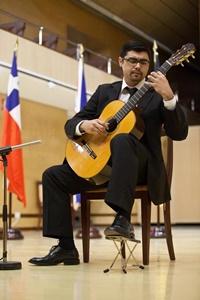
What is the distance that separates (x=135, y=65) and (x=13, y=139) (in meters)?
3.87

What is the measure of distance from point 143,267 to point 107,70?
23.1ft

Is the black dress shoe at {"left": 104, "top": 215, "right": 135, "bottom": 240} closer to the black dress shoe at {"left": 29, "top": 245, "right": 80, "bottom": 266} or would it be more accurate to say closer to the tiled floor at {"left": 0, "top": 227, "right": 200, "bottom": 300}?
the tiled floor at {"left": 0, "top": 227, "right": 200, "bottom": 300}

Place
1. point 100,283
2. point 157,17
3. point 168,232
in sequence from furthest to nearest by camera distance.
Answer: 1. point 157,17
2. point 168,232
3. point 100,283

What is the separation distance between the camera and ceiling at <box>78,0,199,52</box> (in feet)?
32.4

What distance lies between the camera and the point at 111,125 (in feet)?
9.02

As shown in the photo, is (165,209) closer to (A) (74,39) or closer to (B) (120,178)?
(B) (120,178)

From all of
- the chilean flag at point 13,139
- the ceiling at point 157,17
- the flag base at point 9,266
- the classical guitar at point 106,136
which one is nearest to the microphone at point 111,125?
the classical guitar at point 106,136

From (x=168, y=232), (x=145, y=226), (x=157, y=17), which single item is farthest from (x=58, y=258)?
(x=157, y=17)

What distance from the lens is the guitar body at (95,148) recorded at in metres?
2.73

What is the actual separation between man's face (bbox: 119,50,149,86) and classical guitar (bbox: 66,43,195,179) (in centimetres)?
17

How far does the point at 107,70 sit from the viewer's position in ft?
30.8

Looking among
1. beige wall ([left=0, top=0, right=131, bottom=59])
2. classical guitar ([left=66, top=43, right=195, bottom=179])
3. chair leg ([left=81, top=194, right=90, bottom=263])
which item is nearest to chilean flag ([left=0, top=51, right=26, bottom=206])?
beige wall ([left=0, top=0, right=131, bottom=59])

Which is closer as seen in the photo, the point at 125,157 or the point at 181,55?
the point at 125,157

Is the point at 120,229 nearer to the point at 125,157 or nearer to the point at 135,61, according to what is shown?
the point at 125,157
